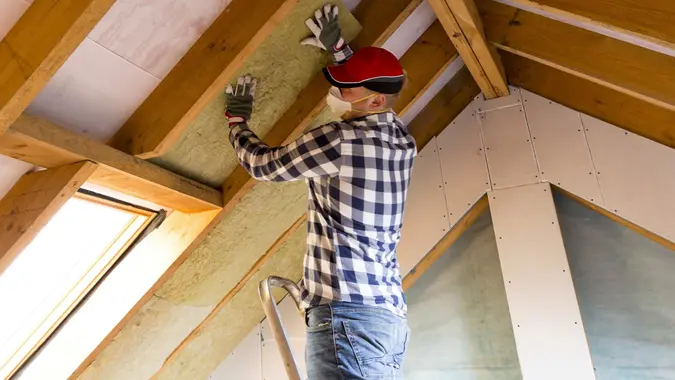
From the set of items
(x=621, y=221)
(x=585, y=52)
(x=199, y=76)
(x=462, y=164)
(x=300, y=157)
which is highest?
(x=199, y=76)

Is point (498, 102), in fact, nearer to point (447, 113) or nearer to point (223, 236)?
point (447, 113)

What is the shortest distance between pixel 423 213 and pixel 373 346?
5.24 ft

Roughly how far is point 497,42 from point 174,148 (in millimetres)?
1483

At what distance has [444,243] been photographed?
114 inches

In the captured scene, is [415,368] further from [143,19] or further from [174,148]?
[143,19]

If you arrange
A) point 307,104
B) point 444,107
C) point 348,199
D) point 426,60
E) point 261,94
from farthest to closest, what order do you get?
point 444,107
point 426,60
point 307,104
point 261,94
point 348,199

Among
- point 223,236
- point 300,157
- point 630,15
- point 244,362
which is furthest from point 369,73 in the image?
point 244,362

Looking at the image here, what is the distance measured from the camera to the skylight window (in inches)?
74.7

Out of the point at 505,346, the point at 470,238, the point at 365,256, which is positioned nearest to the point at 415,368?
the point at 505,346

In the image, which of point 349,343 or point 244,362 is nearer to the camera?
point 349,343

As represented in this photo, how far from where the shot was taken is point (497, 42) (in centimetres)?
227

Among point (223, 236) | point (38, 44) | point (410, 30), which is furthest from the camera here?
point (410, 30)

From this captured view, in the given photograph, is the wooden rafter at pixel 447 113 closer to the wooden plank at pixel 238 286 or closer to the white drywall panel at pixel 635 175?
the white drywall panel at pixel 635 175

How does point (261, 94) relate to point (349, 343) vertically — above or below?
above
